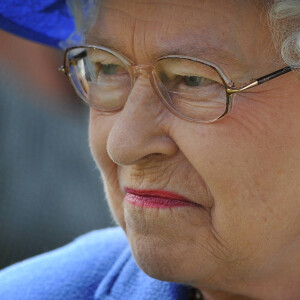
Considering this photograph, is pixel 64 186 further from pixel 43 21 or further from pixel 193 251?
pixel 193 251

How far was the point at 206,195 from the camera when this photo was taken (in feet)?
6.84

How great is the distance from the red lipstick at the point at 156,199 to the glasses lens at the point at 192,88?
10.1 inches

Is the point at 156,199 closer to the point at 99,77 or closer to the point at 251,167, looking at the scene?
the point at 251,167

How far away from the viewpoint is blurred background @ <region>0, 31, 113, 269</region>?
4.05 m

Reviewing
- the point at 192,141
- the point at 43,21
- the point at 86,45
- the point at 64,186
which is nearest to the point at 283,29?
the point at 192,141

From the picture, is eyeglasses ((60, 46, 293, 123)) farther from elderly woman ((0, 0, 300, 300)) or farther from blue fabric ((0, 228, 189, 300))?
blue fabric ((0, 228, 189, 300))

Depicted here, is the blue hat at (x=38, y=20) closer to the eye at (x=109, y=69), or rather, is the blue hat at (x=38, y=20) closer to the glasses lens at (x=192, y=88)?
the eye at (x=109, y=69)

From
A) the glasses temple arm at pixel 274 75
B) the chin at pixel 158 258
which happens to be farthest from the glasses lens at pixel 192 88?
the chin at pixel 158 258

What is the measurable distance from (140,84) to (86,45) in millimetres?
294

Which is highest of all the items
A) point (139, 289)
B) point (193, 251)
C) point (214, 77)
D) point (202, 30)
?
point (202, 30)

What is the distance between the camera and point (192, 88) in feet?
6.88

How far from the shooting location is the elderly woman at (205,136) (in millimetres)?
1991

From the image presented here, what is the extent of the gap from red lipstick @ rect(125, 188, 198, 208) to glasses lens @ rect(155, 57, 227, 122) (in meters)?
0.26

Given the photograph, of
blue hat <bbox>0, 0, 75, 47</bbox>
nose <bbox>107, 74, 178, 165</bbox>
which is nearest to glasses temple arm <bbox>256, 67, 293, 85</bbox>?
nose <bbox>107, 74, 178, 165</bbox>
